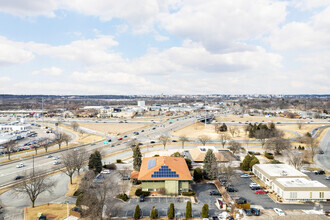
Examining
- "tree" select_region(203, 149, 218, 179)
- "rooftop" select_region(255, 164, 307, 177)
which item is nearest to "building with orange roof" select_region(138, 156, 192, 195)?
"tree" select_region(203, 149, 218, 179)

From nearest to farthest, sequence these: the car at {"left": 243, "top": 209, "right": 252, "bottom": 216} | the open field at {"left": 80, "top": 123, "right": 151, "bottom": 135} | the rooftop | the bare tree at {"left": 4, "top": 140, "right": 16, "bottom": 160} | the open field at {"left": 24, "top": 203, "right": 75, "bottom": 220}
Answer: the open field at {"left": 24, "top": 203, "right": 75, "bottom": 220}, the car at {"left": 243, "top": 209, "right": 252, "bottom": 216}, the rooftop, the bare tree at {"left": 4, "top": 140, "right": 16, "bottom": 160}, the open field at {"left": 80, "top": 123, "right": 151, "bottom": 135}

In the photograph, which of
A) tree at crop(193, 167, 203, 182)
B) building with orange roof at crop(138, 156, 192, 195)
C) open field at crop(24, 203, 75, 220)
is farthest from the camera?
tree at crop(193, 167, 203, 182)

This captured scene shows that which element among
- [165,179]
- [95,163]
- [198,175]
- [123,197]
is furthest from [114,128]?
[123,197]

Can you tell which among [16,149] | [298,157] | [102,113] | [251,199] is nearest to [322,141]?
[298,157]

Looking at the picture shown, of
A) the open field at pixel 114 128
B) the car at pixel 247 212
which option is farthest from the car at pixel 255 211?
the open field at pixel 114 128

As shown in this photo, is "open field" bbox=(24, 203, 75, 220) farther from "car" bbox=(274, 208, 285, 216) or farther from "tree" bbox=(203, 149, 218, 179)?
"car" bbox=(274, 208, 285, 216)

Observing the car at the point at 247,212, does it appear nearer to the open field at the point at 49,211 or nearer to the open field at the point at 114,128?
the open field at the point at 49,211

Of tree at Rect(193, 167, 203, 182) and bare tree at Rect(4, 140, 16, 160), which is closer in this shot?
tree at Rect(193, 167, 203, 182)
